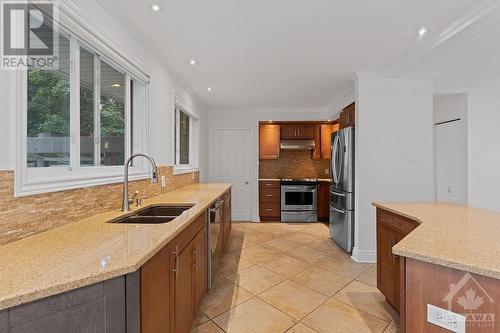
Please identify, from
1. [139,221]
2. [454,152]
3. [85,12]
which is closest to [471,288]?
[139,221]

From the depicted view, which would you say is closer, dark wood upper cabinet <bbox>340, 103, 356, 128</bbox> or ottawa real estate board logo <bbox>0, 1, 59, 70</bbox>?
Answer: ottawa real estate board logo <bbox>0, 1, 59, 70</bbox>

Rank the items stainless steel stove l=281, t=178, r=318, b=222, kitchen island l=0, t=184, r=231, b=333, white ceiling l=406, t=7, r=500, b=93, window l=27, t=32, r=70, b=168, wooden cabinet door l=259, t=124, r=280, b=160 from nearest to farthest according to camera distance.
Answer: kitchen island l=0, t=184, r=231, b=333
window l=27, t=32, r=70, b=168
white ceiling l=406, t=7, r=500, b=93
stainless steel stove l=281, t=178, r=318, b=222
wooden cabinet door l=259, t=124, r=280, b=160

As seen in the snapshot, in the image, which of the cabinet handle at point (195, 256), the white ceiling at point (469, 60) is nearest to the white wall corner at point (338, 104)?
the white ceiling at point (469, 60)

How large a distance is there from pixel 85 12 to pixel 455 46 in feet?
10.6

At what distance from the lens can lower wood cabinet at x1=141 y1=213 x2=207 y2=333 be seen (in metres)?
1.06

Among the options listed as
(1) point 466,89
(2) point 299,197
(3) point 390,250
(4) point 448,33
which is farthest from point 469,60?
(2) point 299,197

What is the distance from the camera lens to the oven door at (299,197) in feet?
17.0

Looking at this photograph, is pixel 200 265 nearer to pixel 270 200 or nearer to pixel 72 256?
pixel 72 256

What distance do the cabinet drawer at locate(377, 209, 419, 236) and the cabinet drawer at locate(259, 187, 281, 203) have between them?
3.13 m

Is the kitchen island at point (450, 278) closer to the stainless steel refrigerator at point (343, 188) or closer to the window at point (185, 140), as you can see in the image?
the stainless steel refrigerator at point (343, 188)

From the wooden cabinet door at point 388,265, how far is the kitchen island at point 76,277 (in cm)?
170

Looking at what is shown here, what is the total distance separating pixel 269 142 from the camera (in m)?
5.39

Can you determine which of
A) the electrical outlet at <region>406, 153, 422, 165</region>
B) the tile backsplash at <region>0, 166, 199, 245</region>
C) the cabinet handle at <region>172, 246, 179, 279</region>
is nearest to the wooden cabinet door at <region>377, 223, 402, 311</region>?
the electrical outlet at <region>406, 153, 422, 165</region>

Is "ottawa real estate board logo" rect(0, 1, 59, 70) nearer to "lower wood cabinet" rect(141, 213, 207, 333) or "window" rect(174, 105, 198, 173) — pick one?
"lower wood cabinet" rect(141, 213, 207, 333)
